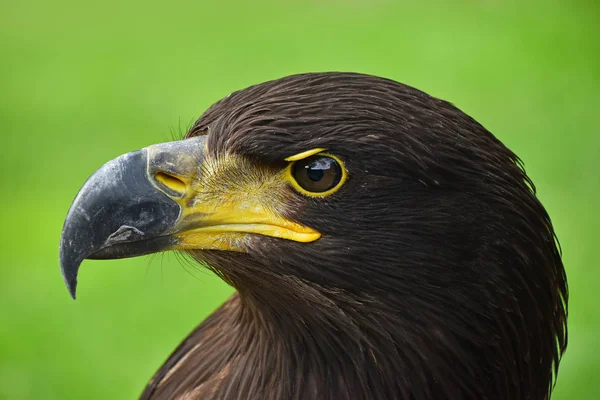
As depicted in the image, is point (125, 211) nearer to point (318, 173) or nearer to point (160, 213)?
point (160, 213)

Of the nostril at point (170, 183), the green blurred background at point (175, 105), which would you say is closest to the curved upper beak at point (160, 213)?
the nostril at point (170, 183)

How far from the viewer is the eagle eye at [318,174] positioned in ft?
8.37

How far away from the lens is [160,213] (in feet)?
8.51

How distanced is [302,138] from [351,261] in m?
0.38

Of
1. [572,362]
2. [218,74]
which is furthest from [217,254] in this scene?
[218,74]

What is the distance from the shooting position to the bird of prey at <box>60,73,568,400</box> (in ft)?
8.39

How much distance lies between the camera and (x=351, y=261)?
8.49 feet

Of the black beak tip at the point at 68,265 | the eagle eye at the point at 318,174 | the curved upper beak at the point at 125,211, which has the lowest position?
the black beak tip at the point at 68,265

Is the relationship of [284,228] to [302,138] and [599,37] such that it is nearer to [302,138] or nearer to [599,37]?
[302,138]

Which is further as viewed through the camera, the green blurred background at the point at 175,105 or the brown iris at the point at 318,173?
the green blurred background at the point at 175,105

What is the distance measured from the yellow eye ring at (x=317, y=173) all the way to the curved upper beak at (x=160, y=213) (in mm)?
86

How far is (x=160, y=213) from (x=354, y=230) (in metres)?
0.56

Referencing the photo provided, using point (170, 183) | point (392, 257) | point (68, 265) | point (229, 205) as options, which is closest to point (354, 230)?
point (392, 257)

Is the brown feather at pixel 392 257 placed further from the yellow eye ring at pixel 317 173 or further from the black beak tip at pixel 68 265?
the black beak tip at pixel 68 265
